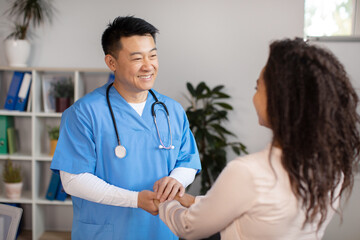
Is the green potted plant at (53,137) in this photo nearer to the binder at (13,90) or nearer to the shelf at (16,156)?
the shelf at (16,156)

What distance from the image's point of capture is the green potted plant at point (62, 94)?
118 inches

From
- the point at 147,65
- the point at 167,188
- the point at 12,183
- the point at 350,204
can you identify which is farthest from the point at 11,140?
the point at 350,204

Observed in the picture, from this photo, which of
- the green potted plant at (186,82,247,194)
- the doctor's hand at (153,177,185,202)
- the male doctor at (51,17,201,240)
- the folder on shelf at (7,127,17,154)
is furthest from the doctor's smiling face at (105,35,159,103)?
the folder on shelf at (7,127,17,154)

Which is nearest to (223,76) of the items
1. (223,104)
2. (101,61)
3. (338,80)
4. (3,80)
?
(223,104)

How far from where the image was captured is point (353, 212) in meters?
2.99

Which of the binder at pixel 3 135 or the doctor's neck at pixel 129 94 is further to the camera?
the binder at pixel 3 135

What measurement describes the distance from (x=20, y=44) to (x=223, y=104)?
176cm

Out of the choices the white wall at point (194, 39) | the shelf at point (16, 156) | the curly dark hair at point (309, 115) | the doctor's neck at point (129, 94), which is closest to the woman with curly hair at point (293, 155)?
the curly dark hair at point (309, 115)

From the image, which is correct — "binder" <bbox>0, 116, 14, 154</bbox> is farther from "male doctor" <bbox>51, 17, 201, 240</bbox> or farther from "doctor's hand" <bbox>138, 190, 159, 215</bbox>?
"doctor's hand" <bbox>138, 190, 159, 215</bbox>

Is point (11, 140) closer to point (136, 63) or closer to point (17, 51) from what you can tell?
point (17, 51)

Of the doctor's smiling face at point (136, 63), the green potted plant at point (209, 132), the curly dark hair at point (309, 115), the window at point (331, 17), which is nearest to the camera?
the curly dark hair at point (309, 115)

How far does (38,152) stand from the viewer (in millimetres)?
3039

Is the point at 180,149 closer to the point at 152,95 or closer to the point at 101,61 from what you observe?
the point at 152,95

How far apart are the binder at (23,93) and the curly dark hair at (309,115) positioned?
2549 millimetres
